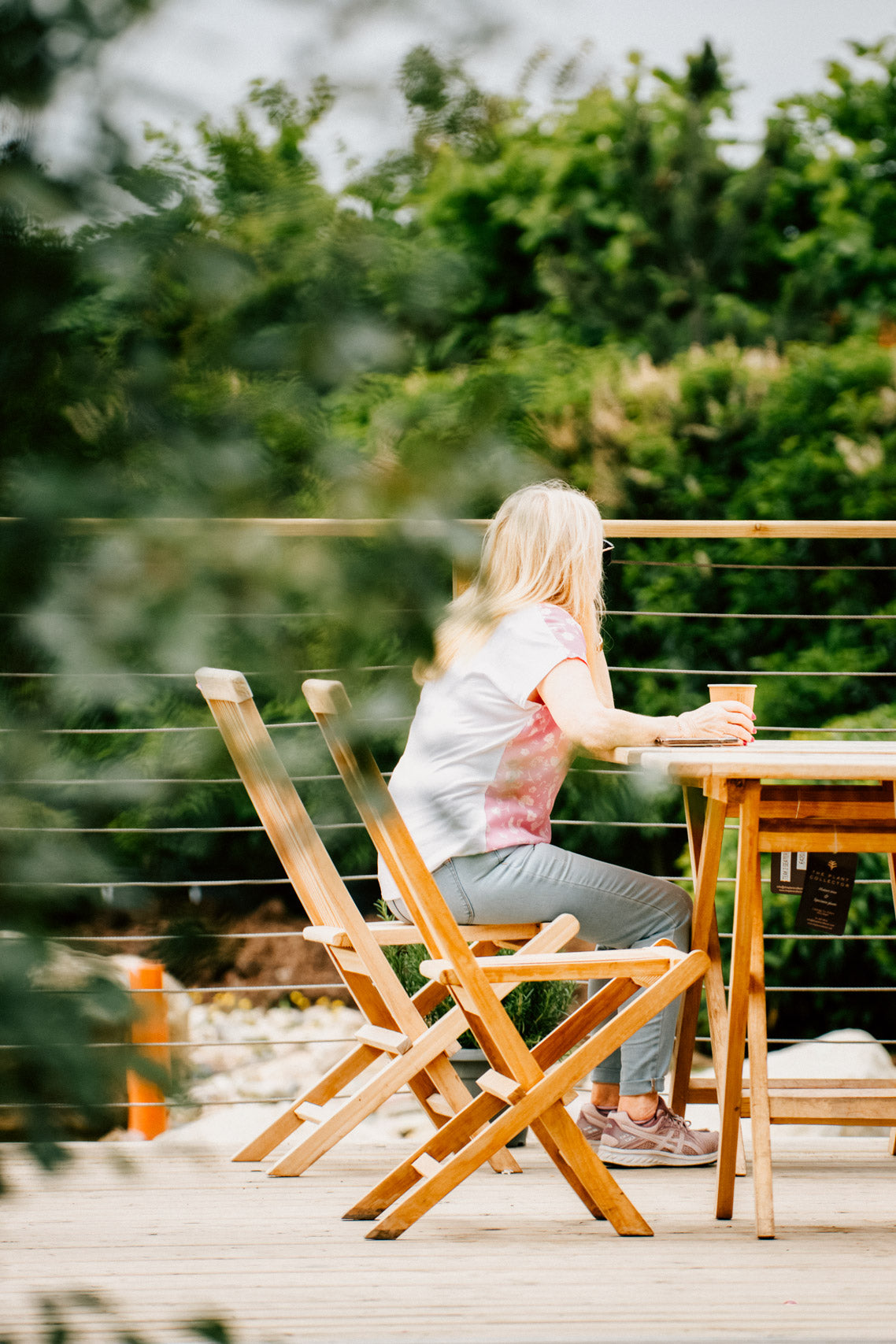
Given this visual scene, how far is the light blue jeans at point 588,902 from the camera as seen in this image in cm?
222

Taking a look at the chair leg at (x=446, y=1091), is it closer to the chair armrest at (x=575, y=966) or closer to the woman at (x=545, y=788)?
the woman at (x=545, y=788)

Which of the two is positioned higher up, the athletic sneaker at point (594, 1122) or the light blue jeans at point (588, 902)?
the light blue jeans at point (588, 902)

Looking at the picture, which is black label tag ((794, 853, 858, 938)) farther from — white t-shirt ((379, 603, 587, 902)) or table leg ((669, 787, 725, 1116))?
white t-shirt ((379, 603, 587, 902))

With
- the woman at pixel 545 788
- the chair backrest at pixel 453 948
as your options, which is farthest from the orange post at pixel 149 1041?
the woman at pixel 545 788

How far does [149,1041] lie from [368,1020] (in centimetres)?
174

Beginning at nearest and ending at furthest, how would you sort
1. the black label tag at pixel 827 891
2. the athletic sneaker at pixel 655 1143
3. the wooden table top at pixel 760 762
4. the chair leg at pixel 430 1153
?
the wooden table top at pixel 760 762, the chair leg at pixel 430 1153, the black label tag at pixel 827 891, the athletic sneaker at pixel 655 1143

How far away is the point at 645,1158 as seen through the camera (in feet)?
7.63

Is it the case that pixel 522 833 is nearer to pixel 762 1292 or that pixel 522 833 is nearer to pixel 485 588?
pixel 762 1292

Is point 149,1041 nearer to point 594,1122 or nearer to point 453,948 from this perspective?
point 453,948

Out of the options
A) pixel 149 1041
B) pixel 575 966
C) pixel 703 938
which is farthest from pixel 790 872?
pixel 149 1041

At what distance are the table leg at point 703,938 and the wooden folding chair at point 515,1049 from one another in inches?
4.8

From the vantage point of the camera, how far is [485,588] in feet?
2.42

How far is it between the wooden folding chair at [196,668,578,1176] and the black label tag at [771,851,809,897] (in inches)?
14.6

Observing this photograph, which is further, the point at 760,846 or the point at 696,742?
the point at 696,742
